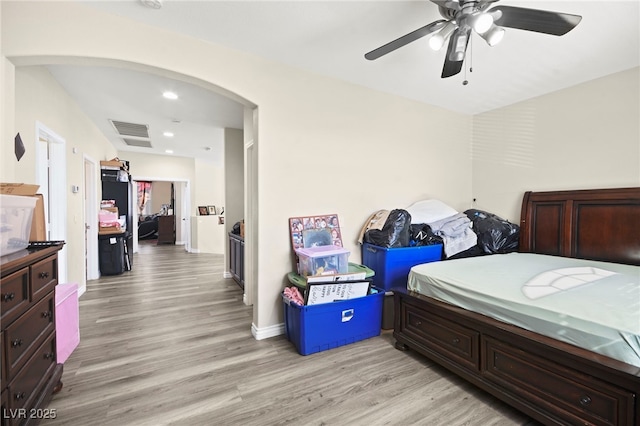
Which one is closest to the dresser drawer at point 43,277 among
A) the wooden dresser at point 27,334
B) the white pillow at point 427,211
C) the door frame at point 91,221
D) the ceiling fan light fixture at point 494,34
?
the wooden dresser at point 27,334

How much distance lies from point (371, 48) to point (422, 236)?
6.62ft

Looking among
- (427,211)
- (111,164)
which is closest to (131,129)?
(111,164)

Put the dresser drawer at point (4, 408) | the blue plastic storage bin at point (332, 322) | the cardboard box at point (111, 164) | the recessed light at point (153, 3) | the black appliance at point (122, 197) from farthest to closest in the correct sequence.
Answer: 1. the black appliance at point (122, 197)
2. the cardboard box at point (111, 164)
3. the blue plastic storage bin at point (332, 322)
4. the recessed light at point (153, 3)
5. the dresser drawer at point (4, 408)

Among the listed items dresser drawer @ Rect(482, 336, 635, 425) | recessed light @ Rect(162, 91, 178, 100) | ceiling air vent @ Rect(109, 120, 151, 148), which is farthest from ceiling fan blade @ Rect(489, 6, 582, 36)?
ceiling air vent @ Rect(109, 120, 151, 148)

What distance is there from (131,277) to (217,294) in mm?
2051

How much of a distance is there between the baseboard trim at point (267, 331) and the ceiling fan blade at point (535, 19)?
9.64ft

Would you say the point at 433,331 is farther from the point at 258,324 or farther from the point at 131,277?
the point at 131,277

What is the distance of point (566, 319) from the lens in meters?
1.49

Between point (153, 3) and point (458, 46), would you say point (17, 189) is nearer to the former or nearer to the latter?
point (153, 3)

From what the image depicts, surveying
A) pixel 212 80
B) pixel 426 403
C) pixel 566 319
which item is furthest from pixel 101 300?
pixel 566 319

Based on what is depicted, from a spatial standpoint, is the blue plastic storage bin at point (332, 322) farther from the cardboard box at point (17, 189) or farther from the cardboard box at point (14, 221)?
the cardboard box at point (17, 189)

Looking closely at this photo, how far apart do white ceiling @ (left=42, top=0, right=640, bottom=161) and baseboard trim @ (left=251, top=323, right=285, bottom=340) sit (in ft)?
8.65

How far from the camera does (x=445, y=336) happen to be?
6.91 ft

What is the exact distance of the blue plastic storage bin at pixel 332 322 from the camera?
2.36 metres
